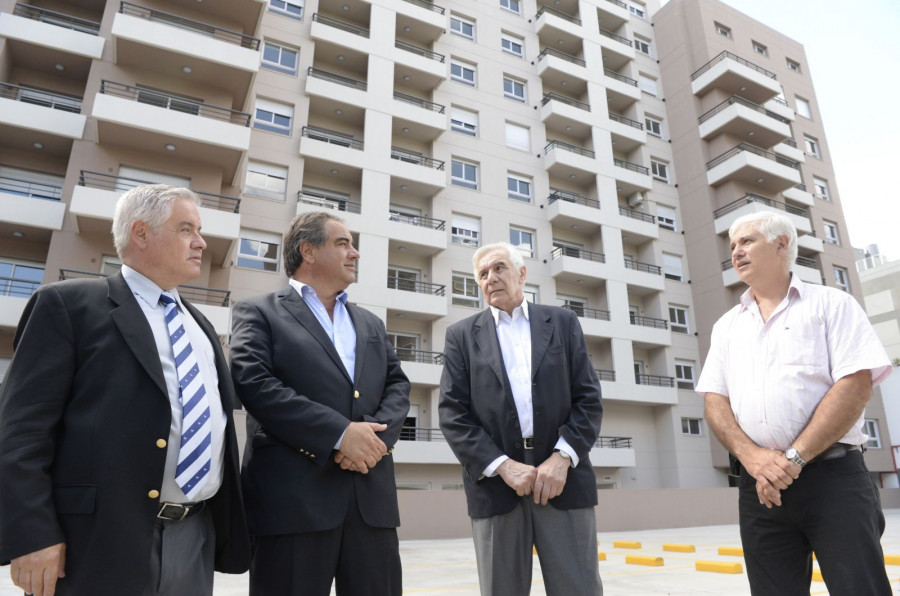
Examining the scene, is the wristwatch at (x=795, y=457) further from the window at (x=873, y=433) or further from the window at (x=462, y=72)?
the window at (x=873, y=433)

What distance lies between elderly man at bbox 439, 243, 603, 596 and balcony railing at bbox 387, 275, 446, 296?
18.6 m

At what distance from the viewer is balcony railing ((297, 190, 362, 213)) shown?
2048 centimetres

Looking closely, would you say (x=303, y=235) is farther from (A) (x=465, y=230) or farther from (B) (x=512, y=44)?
(B) (x=512, y=44)

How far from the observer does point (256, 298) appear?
3115 mm

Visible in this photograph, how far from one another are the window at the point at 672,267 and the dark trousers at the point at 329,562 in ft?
91.7

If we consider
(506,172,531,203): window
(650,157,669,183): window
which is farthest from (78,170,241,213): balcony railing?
(650,157,669,183): window

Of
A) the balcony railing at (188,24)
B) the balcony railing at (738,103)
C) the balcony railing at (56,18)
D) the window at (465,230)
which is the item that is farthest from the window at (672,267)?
the balcony railing at (56,18)

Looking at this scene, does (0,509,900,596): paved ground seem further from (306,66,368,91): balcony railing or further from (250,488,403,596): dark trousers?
(306,66,368,91): balcony railing

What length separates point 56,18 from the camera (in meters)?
18.2

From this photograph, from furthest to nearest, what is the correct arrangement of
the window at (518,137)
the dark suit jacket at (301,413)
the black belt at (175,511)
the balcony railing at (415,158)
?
the window at (518,137)
the balcony railing at (415,158)
the dark suit jacket at (301,413)
the black belt at (175,511)

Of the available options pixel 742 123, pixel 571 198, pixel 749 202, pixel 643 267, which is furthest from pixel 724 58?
pixel 643 267

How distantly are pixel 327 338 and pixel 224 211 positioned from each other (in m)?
15.8

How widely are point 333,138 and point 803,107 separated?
27.6m

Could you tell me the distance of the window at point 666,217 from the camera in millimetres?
29377
